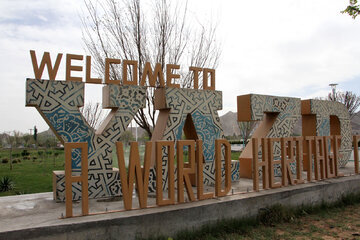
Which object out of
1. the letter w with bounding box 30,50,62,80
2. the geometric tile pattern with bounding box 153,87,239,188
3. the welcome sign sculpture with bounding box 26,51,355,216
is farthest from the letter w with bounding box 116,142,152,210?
the letter w with bounding box 30,50,62,80

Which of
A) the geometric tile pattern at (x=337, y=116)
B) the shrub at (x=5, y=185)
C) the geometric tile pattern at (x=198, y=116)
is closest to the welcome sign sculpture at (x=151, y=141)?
the geometric tile pattern at (x=198, y=116)

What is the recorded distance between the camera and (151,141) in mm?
5242

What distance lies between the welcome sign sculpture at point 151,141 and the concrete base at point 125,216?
12.3 inches

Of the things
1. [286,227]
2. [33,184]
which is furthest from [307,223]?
[33,184]

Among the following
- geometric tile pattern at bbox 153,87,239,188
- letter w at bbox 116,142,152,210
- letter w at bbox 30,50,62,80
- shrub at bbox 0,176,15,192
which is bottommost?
shrub at bbox 0,176,15,192

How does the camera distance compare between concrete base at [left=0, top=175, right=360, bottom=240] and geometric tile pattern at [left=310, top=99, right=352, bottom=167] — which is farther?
geometric tile pattern at [left=310, top=99, right=352, bottom=167]

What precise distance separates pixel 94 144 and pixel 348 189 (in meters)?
6.94

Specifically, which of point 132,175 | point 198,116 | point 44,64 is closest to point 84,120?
point 44,64

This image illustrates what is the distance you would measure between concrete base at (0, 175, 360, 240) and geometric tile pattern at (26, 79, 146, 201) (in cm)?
65

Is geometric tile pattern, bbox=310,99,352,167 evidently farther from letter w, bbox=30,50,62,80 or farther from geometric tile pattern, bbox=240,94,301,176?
letter w, bbox=30,50,62,80

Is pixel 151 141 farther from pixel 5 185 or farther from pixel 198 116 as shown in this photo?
pixel 5 185

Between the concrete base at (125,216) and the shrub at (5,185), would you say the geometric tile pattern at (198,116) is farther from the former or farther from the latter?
the shrub at (5,185)

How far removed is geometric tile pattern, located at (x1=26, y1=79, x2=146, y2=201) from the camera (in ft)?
19.0

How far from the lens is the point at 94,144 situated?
6.21m
